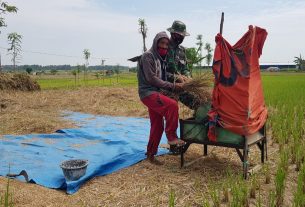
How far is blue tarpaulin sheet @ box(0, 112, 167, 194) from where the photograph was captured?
4.36m

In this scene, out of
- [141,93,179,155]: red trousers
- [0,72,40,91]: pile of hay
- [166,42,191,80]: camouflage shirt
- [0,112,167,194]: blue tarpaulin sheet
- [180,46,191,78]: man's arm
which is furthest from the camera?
[0,72,40,91]: pile of hay

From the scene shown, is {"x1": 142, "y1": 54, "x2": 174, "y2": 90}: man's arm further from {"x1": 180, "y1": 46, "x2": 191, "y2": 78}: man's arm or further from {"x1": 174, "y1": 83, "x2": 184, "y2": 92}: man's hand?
{"x1": 180, "y1": 46, "x2": 191, "y2": 78}: man's arm

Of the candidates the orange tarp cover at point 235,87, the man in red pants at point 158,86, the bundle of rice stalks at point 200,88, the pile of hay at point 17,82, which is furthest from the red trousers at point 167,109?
the pile of hay at point 17,82

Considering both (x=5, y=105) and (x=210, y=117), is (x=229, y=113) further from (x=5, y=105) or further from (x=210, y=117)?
(x=5, y=105)

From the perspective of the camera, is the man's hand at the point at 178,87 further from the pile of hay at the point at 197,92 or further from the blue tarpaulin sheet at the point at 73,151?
the blue tarpaulin sheet at the point at 73,151

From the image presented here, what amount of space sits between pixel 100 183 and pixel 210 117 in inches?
54.9

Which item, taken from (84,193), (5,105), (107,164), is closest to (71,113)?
(5,105)

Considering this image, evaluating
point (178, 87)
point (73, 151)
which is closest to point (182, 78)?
point (178, 87)

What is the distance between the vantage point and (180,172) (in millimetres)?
4266

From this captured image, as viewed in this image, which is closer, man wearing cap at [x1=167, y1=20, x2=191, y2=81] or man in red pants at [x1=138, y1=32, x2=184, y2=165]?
A: man in red pants at [x1=138, y1=32, x2=184, y2=165]

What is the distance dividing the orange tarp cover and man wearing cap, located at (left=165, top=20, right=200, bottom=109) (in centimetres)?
49

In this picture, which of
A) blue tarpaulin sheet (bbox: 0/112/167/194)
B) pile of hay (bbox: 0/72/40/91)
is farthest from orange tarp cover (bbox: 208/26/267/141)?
pile of hay (bbox: 0/72/40/91)

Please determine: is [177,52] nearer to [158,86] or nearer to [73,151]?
[158,86]

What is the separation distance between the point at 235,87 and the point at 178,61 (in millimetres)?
1041
